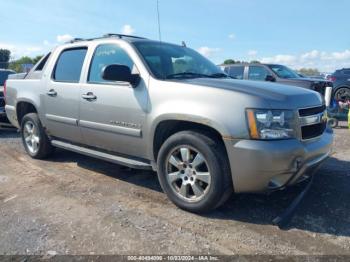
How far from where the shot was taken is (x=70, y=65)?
4801 millimetres

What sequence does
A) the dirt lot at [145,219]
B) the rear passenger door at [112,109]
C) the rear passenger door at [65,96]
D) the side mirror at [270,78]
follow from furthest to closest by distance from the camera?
1. the side mirror at [270,78]
2. the rear passenger door at [65,96]
3. the rear passenger door at [112,109]
4. the dirt lot at [145,219]

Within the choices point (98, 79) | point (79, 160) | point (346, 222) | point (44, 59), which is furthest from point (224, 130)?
point (44, 59)

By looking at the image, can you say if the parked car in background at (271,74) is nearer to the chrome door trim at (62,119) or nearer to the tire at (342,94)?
the tire at (342,94)

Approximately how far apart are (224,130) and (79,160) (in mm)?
3294

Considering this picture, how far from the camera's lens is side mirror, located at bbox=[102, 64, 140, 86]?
11.7 feet

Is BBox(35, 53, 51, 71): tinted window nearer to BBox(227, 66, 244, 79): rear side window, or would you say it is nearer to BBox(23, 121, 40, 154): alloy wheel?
BBox(23, 121, 40, 154): alloy wheel

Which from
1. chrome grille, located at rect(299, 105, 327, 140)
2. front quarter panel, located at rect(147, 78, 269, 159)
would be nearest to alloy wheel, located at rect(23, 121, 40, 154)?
front quarter panel, located at rect(147, 78, 269, 159)

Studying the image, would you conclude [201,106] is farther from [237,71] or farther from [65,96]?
[237,71]

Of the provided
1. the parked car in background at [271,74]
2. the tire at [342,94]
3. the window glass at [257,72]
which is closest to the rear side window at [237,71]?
the parked car in background at [271,74]

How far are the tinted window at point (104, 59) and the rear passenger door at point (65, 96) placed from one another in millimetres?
276

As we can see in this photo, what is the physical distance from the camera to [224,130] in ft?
10.1

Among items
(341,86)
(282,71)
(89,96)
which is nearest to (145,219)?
(89,96)

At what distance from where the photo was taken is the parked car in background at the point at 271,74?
422 inches

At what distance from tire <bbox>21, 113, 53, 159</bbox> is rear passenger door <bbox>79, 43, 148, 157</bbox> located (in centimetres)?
122
